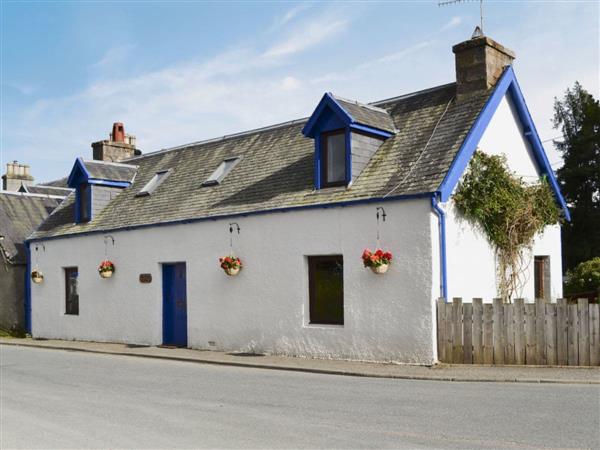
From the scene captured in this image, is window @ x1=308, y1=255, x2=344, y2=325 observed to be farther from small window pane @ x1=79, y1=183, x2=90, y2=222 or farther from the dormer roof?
small window pane @ x1=79, y1=183, x2=90, y2=222

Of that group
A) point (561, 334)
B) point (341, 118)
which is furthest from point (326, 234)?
point (561, 334)

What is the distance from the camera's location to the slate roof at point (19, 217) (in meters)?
24.6

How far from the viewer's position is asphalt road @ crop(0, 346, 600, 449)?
7465 mm

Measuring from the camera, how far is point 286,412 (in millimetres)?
9086

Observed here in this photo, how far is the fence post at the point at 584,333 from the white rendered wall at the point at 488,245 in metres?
2.54

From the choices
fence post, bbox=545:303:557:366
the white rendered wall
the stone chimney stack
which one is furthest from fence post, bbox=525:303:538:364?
the stone chimney stack

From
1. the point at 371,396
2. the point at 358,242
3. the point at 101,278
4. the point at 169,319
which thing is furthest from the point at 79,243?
the point at 371,396

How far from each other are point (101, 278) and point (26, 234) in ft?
23.2

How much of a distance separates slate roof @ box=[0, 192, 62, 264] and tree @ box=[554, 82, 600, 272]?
23.7 metres

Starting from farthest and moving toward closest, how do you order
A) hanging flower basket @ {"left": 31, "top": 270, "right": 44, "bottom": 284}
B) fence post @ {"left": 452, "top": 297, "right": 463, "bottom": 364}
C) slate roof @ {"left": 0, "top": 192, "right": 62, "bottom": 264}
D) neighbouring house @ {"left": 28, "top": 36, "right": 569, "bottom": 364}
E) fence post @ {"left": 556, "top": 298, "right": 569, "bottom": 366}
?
slate roof @ {"left": 0, "top": 192, "right": 62, "bottom": 264}, hanging flower basket @ {"left": 31, "top": 270, "right": 44, "bottom": 284}, neighbouring house @ {"left": 28, "top": 36, "right": 569, "bottom": 364}, fence post @ {"left": 452, "top": 297, "right": 463, "bottom": 364}, fence post @ {"left": 556, "top": 298, "right": 569, "bottom": 366}

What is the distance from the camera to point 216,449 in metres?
7.12

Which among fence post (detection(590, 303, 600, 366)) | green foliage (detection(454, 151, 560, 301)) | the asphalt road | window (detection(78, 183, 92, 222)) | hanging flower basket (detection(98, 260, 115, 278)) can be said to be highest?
window (detection(78, 183, 92, 222))

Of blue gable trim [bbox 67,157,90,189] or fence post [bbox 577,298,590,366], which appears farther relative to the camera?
blue gable trim [bbox 67,157,90,189]

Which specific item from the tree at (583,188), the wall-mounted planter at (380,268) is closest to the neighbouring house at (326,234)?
the wall-mounted planter at (380,268)
